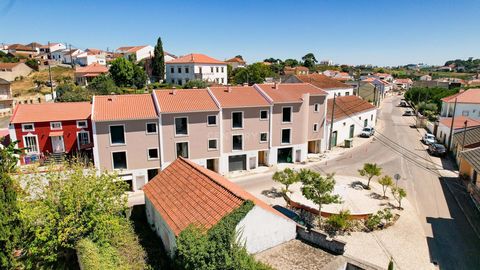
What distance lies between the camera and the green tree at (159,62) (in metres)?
90.8

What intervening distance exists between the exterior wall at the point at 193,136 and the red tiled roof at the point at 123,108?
188 cm

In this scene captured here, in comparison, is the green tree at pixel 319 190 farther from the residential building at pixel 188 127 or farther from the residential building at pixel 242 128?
the residential building at pixel 188 127

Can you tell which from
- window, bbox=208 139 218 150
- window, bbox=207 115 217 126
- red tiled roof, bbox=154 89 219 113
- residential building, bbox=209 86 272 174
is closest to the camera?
red tiled roof, bbox=154 89 219 113

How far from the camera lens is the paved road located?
19.4 m

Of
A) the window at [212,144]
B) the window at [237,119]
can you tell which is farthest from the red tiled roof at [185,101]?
the window at [212,144]

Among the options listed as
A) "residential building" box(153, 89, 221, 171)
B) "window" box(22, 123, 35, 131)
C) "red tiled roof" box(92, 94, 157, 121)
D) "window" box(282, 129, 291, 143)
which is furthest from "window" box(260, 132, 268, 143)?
"window" box(22, 123, 35, 131)

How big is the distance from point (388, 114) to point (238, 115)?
53.0 metres

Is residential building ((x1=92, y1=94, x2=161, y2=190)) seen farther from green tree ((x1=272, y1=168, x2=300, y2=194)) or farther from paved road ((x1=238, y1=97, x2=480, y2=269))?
green tree ((x1=272, y1=168, x2=300, y2=194))

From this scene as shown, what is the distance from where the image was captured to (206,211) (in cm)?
1595

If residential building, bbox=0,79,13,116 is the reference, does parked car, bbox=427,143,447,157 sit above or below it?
below

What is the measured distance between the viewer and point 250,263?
12.4 metres

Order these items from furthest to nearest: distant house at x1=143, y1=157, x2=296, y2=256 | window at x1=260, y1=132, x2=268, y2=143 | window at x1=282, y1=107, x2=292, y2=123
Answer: window at x1=282, y1=107, x2=292, y2=123, window at x1=260, y1=132, x2=268, y2=143, distant house at x1=143, y1=157, x2=296, y2=256

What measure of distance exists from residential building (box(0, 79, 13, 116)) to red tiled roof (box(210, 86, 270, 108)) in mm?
52759

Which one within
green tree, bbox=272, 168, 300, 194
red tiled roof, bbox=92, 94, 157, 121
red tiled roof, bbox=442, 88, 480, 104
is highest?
red tiled roof, bbox=92, 94, 157, 121
